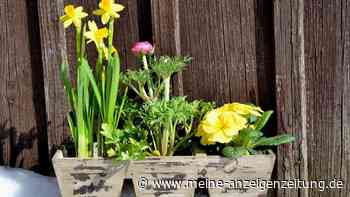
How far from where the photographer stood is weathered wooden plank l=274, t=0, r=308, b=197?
2.10m

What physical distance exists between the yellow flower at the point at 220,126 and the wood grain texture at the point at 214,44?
26 centimetres

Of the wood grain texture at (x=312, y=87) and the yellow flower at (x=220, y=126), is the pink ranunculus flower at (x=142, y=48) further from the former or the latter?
the wood grain texture at (x=312, y=87)

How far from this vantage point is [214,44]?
218cm

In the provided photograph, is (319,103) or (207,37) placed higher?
(207,37)

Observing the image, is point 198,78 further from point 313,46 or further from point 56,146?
point 56,146

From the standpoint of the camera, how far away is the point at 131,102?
215 cm

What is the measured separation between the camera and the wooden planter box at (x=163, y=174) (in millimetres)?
1913

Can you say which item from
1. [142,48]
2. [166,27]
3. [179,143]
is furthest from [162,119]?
[166,27]

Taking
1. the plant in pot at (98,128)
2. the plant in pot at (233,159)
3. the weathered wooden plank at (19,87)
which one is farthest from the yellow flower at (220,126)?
the weathered wooden plank at (19,87)

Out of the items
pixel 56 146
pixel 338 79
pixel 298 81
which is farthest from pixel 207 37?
pixel 56 146

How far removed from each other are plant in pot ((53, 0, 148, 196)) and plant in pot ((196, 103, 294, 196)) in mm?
231

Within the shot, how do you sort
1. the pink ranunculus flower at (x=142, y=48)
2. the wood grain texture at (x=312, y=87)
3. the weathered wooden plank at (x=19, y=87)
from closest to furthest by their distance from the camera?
the pink ranunculus flower at (x=142, y=48), the wood grain texture at (x=312, y=87), the weathered wooden plank at (x=19, y=87)

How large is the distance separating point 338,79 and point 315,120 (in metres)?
0.17

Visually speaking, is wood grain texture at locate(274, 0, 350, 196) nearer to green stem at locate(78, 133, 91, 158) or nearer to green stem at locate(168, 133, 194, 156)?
green stem at locate(168, 133, 194, 156)
